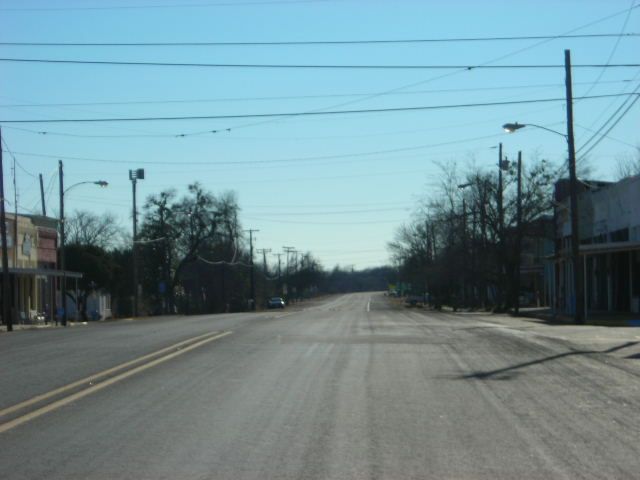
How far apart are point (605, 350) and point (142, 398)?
11676 mm

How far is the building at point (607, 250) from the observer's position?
4359 cm

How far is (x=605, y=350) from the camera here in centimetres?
1992

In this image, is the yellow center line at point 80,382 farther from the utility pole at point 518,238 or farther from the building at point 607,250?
the utility pole at point 518,238

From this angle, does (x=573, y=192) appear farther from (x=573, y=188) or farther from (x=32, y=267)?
(x=32, y=267)

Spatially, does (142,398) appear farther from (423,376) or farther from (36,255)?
(36,255)

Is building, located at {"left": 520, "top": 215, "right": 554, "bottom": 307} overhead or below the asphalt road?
overhead

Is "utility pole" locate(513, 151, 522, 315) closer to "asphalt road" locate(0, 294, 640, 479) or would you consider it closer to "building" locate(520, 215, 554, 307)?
"building" locate(520, 215, 554, 307)

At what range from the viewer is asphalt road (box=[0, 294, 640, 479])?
809 cm

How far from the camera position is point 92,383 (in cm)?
1403

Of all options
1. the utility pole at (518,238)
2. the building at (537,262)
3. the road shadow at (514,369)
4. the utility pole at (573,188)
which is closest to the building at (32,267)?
the utility pole at (518,238)

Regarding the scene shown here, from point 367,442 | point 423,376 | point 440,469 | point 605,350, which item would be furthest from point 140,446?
point 605,350

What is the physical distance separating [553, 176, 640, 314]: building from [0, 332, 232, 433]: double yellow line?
78.6 feet

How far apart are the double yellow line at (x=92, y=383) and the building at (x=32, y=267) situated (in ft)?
101

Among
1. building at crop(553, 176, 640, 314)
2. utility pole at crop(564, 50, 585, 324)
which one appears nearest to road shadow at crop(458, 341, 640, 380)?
utility pole at crop(564, 50, 585, 324)
